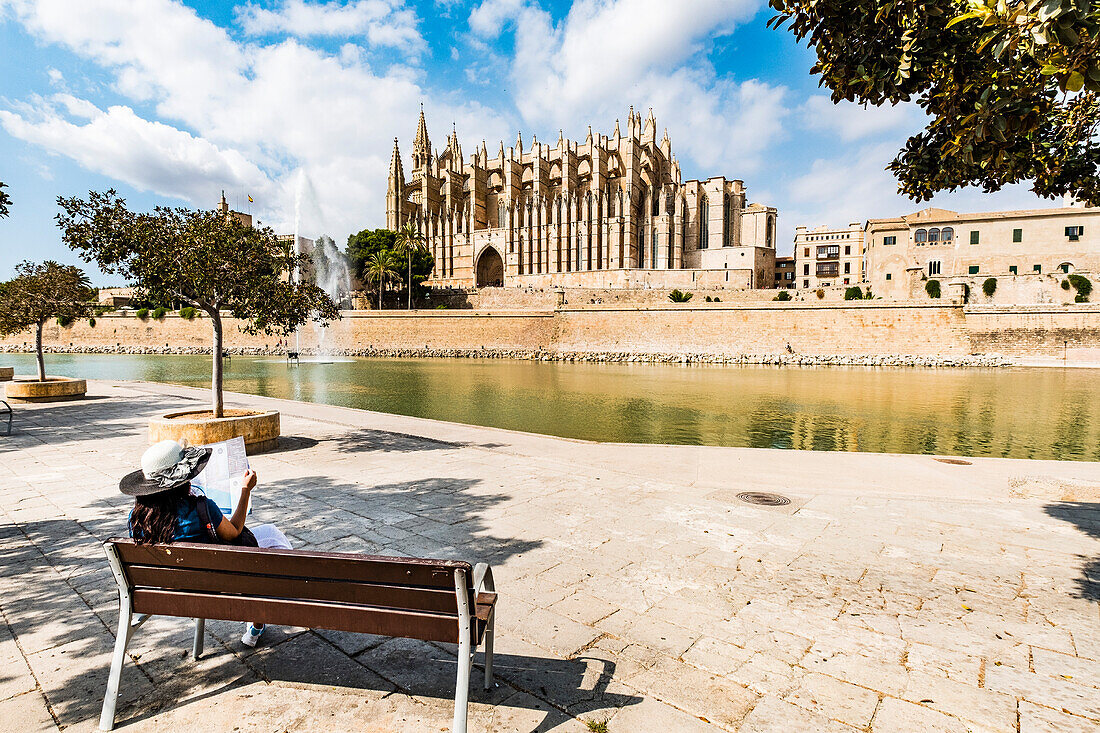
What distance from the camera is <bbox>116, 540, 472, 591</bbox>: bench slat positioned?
81.5 inches

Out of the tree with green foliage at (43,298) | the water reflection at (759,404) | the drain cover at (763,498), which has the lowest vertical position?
the water reflection at (759,404)

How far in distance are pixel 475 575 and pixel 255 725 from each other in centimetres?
106

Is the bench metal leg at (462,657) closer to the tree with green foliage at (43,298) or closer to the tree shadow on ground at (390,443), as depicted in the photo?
the tree shadow on ground at (390,443)

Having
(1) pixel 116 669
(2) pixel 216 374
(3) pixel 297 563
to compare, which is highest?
(2) pixel 216 374

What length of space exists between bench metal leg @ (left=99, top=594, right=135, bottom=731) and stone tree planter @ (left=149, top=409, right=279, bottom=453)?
4.58m

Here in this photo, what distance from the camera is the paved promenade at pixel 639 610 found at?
2.39 m

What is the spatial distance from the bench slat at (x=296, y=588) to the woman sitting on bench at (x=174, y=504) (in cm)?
15

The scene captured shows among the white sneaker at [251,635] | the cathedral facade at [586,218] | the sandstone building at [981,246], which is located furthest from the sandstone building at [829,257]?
the white sneaker at [251,635]

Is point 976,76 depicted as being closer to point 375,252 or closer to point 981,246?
point 981,246

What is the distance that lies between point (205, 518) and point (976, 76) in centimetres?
442

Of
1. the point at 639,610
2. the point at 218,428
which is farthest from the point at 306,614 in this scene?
the point at 218,428

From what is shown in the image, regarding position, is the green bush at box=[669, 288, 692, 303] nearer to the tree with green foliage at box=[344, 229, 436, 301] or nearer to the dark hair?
the tree with green foliage at box=[344, 229, 436, 301]

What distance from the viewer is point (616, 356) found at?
4472 centimetres

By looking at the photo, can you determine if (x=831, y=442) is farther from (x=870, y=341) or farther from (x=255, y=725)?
(x=870, y=341)
